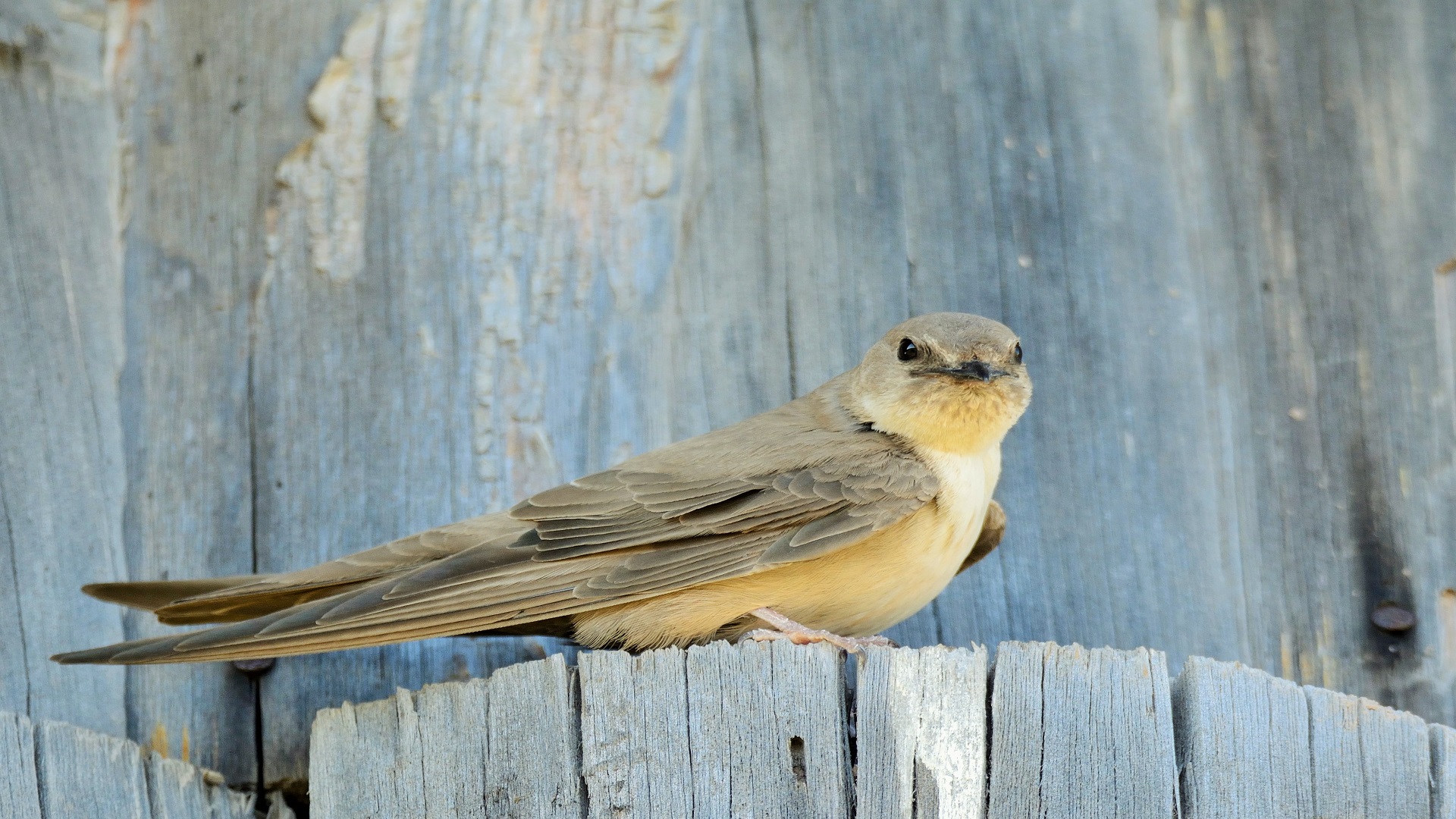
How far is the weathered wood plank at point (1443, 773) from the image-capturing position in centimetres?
245

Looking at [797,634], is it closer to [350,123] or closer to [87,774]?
[87,774]

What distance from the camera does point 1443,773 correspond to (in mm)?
2482

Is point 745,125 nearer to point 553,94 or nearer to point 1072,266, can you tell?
point 553,94

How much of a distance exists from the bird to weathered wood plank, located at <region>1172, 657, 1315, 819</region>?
67 centimetres

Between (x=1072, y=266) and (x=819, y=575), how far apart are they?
120 centimetres

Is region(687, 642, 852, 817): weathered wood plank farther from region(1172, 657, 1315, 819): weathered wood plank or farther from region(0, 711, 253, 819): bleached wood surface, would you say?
region(0, 711, 253, 819): bleached wood surface

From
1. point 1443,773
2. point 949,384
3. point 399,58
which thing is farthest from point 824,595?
point 399,58

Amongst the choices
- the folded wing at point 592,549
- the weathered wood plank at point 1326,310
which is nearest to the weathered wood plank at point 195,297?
the folded wing at point 592,549

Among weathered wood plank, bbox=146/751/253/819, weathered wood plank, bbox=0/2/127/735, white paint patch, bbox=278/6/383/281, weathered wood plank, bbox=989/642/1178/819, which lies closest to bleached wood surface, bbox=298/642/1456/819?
weathered wood plank, bbox=989/642/1178/819

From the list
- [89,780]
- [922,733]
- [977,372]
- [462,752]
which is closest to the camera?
[922,733]

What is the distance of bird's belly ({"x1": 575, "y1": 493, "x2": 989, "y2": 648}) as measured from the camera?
9.91ft

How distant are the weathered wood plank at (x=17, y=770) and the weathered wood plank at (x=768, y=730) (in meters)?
1.24

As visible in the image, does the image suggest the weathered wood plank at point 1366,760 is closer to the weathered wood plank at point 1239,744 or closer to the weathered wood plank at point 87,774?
the weathered wood plank at point 1239,744

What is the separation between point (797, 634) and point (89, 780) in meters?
1.39
